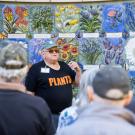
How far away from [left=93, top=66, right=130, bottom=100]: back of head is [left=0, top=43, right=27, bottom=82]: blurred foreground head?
25.7 inches

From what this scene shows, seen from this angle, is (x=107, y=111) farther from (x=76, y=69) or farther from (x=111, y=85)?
(x=76, y=69)

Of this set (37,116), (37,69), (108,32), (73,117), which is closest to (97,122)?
(37,116)

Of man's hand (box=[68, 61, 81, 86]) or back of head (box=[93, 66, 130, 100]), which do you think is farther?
man's hand (box=[68, 61, 81, 86])

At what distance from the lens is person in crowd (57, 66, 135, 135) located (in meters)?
1.47

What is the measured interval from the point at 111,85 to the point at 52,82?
2.53m

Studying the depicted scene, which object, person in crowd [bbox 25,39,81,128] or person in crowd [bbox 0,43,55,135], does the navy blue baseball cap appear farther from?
person in crowd [bbox 0,43,55,135]

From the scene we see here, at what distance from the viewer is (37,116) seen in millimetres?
2152

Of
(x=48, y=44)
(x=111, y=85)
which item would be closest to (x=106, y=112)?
(x=111, y=85)

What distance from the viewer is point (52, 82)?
4105 mm

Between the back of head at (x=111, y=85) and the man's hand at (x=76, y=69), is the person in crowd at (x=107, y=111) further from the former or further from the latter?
the man's hand at (x=76, y=69)

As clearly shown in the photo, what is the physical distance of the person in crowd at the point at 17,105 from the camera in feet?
6.89

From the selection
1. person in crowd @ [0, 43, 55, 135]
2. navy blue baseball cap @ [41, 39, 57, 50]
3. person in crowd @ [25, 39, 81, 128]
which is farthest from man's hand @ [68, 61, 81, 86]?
person in crowd @ [0, 43, 55, 135]

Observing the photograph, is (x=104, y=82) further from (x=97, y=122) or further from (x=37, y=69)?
(x=37, y=69)

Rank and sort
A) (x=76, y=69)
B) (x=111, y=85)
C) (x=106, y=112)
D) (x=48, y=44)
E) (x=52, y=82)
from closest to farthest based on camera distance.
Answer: (x=106, y=112)
(x=111, y=85)
(x=52, y=82)
(x=76, y=69)
(x=48, y=44)
